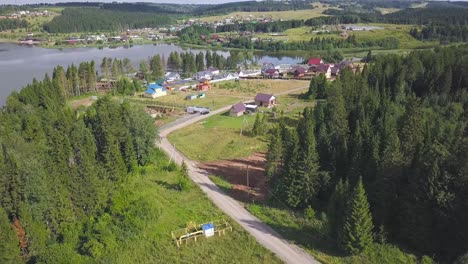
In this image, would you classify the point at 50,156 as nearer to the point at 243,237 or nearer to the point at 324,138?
the point at 243,237

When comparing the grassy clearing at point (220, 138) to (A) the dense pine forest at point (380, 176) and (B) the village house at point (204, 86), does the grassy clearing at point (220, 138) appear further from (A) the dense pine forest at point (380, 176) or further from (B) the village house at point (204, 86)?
(B) the village house at point (204, 86)

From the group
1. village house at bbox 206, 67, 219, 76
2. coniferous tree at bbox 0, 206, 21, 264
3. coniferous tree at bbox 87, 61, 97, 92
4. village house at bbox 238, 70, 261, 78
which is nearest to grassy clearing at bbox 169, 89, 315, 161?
coniferous tree at bbox 0, 206, 21, 264

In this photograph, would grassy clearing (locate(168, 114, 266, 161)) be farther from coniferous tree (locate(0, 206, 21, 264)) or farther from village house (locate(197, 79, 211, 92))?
village house (locate(197, 79, 211, 92))

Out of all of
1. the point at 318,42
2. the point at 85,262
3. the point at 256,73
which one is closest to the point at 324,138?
the point at 85,262

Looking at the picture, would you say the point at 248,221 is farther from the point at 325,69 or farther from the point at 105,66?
the point at 105,66

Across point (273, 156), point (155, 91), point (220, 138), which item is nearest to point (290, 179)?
point (273, 156)

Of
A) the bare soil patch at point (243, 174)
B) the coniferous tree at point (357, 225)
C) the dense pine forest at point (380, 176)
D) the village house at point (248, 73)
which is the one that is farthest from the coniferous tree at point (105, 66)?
the coniferous tree at point (357, 225)
